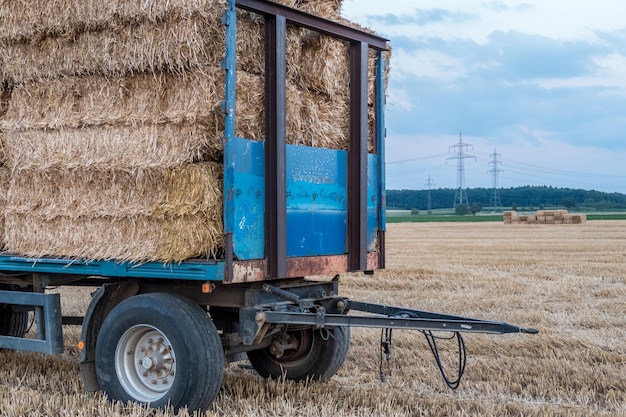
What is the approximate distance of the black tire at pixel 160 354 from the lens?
20.0 ft

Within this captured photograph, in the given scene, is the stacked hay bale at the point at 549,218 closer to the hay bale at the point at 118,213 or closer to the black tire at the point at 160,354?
the hay bale at the point at 118,213

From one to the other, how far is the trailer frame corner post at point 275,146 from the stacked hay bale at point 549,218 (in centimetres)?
3868

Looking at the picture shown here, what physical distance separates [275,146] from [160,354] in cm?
184

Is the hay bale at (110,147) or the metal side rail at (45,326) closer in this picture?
the hay bale at (110,147)

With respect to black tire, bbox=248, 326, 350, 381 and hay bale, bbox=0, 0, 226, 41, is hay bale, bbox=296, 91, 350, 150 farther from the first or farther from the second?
black tire, bbox=248, 326, 350, 381

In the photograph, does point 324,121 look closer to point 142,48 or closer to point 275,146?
point 275,146

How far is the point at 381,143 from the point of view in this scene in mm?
7754

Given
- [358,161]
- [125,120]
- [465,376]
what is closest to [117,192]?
[125,120]

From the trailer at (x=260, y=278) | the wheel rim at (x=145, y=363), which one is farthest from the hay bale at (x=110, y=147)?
the wheel rim at (x=145, y=363)

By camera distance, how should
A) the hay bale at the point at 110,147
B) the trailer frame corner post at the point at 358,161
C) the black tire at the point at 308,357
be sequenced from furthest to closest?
the black tire at the point at 308,357 → the trailer frame corner post at the point at 358,161 → the hay bale at the point at 110,147

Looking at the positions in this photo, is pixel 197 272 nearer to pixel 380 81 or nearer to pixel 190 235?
pixel 190 235

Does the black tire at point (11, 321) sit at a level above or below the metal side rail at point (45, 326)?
below

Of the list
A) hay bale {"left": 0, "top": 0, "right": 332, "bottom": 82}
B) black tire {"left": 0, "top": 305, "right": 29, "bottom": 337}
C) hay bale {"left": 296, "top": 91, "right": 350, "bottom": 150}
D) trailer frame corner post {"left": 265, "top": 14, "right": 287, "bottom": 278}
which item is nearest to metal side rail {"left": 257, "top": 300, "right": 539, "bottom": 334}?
trailer frame corner post {"left": 265, "top": 14, "right": 287, "bottom": 278}

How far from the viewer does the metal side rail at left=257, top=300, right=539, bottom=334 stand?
19.1 feet
